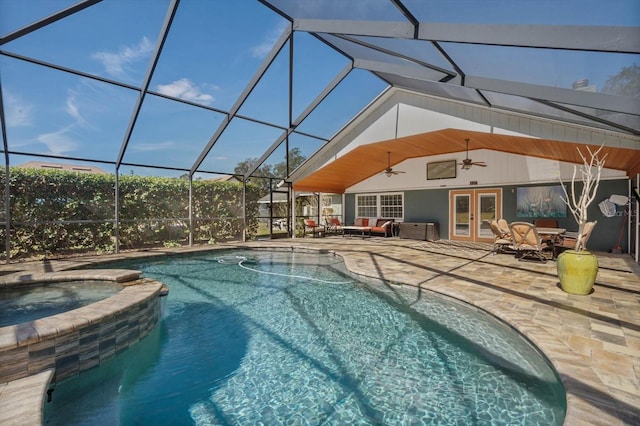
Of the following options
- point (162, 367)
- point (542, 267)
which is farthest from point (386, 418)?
point (542, 267)

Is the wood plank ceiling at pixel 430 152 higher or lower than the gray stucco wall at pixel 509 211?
higher

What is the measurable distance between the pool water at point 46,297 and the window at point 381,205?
11.3 meters

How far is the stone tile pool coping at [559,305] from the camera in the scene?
7.28ft

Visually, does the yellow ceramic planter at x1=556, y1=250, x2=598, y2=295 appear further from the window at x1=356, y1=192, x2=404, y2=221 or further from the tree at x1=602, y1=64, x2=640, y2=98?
the window at x1=356, y1=192, x2=404, y2=221

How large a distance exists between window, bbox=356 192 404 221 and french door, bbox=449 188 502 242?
2.34m

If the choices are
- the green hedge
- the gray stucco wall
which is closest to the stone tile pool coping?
the gray stucco wall

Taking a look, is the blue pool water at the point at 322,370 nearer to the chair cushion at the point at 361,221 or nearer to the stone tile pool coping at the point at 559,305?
the stone tile pool coping at the point at 559,305

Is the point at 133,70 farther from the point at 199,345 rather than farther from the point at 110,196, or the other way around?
the point at 199,345

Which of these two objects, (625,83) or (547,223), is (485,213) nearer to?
(547,223)

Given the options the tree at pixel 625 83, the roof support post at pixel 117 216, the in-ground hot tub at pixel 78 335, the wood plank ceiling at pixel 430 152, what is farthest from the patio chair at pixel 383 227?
the in-ground hot tub at pixel 78 335

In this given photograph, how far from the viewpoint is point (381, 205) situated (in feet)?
47.9

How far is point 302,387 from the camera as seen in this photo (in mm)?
2906

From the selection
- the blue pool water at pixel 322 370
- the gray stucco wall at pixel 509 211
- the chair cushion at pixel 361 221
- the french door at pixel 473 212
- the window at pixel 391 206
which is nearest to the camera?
the blue pool water at pixel 322 370

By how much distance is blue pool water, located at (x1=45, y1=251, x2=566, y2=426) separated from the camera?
2.52 metres
